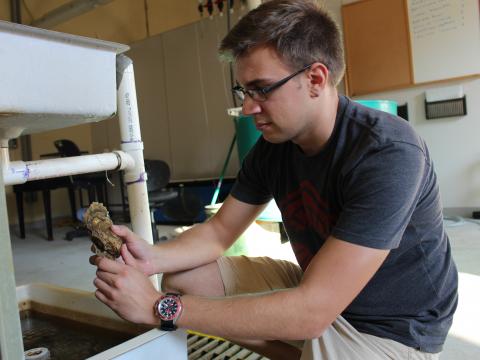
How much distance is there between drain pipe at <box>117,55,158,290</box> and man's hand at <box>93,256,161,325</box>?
1.11 feet

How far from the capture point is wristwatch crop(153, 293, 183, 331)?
0.76 m

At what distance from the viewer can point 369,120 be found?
0.85 m

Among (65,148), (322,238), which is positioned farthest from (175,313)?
(65,148)

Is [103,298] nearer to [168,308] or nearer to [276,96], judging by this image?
[168,308]

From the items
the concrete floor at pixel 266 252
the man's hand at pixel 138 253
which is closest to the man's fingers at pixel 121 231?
the man's hand at pixel 138 253

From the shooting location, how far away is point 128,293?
77 cm

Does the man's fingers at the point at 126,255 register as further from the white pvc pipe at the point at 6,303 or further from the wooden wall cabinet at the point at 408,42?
the wooden wall cabinet at the point at 408,42

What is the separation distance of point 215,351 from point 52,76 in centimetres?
93

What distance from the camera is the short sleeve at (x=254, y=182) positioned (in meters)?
1.12

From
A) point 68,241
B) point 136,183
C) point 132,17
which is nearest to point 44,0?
point 132,17

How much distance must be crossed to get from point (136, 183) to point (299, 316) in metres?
0.61

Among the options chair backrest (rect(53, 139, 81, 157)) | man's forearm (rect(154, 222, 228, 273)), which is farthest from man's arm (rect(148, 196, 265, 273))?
chair backrest (rect(53, 139, 81, 157))

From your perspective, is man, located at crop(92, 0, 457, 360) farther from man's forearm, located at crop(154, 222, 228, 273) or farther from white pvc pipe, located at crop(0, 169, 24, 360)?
white pvc pipe, located at crop(0, 169, 24, 360)

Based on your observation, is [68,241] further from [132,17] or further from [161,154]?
[132,17]
